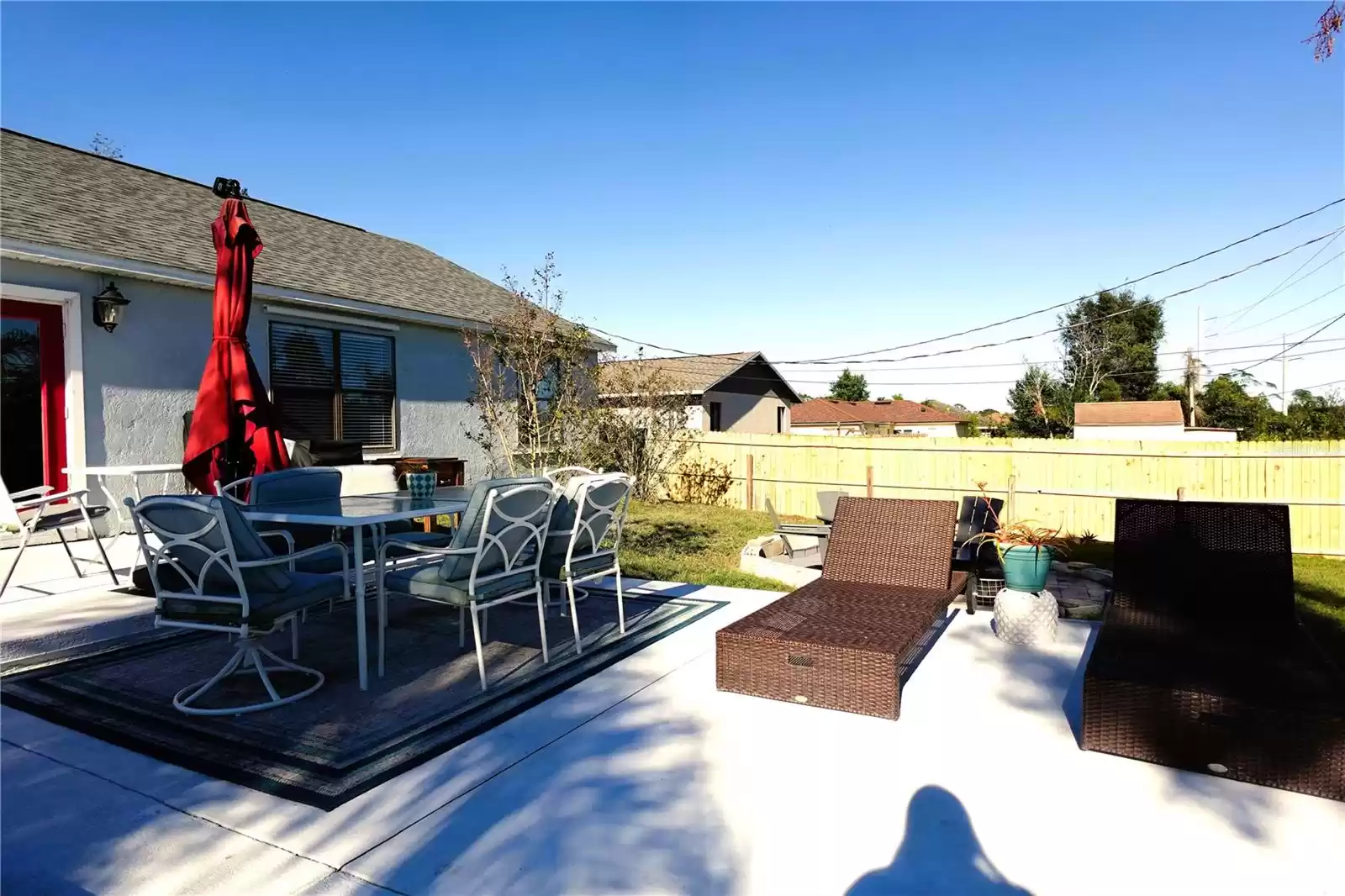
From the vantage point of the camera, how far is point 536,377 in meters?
8.34

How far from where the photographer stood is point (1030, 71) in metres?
11.3

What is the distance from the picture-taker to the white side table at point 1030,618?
4.50 meters

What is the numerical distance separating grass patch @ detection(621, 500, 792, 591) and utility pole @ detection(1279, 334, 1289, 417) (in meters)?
39.1

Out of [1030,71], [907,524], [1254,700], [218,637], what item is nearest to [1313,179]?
[1030,71]

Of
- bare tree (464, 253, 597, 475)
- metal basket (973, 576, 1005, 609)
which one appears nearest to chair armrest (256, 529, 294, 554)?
bare tree (464, 253, 597, 475)

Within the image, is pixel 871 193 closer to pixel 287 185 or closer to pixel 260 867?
pixel 287 185

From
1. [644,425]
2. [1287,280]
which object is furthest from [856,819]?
[1287,280]

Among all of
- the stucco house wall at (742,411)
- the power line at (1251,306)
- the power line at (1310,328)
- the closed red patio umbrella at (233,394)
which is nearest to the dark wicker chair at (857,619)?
the closed red patio umbrella at (233,394)

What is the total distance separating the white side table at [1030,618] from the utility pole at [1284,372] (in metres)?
43.8

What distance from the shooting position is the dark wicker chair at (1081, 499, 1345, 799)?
2.68 m

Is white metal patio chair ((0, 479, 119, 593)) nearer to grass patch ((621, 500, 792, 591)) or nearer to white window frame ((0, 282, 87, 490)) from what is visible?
white window frame ((0, 282, 87, 490))

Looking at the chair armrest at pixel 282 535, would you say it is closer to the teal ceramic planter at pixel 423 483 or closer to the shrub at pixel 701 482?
the teal ceramic planter at pixel 423 483

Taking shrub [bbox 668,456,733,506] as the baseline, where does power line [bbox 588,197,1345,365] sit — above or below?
above

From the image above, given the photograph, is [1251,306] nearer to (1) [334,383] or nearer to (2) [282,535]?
(1) [334,383]
